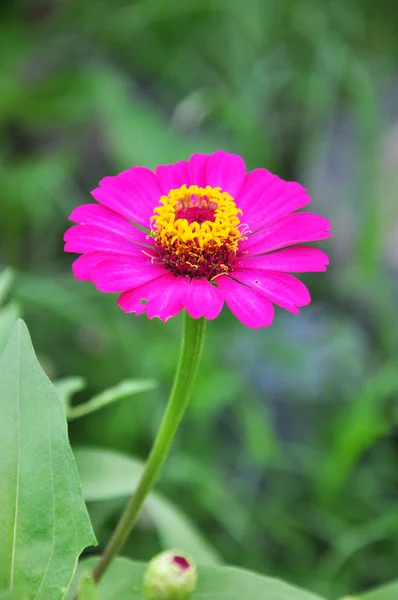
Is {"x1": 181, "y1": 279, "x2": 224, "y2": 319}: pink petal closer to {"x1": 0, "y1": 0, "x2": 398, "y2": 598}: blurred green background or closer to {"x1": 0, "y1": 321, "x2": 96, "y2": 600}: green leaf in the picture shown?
{"x1": 0, "y1": 321, "x2": 96, "y2": 600}: green leaf

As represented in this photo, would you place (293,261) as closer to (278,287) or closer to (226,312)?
(278,287)

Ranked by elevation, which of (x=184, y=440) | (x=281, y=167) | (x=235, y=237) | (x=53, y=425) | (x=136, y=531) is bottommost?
(x=136, y=531)

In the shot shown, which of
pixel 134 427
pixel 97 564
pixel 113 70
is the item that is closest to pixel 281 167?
pixel 113 70

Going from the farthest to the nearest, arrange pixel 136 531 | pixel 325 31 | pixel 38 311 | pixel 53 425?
pixel 325 31 < pixel 38 311 < pixel 136 531 < pixel 53 425

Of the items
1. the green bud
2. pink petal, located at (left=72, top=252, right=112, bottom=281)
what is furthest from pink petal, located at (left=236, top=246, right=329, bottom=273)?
the green bud

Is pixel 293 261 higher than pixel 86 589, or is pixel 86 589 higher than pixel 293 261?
pixel 293 261

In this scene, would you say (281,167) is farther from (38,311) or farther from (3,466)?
(3,466)

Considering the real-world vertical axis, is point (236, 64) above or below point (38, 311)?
above

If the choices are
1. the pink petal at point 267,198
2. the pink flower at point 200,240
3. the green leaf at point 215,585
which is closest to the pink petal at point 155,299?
the pink flower at point 200,240

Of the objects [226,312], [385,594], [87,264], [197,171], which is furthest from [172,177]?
[226,312]
